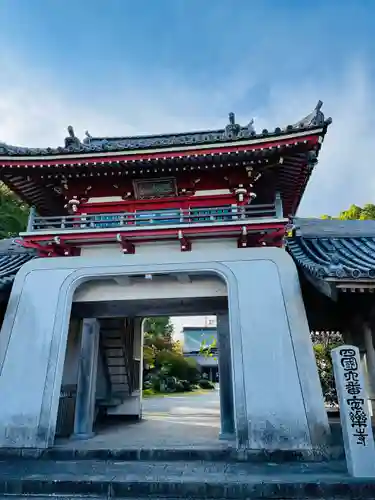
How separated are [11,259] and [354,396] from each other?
30.4 feet

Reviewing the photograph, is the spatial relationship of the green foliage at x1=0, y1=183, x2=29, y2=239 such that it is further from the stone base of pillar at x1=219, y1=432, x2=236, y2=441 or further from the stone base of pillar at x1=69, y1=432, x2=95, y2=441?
the stone base of pillar at x1=219, y1=432, x2=236, y2=441

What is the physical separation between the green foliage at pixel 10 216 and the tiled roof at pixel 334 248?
2001 centimetres

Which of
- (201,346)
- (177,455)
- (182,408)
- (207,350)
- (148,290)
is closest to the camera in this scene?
(177,455)

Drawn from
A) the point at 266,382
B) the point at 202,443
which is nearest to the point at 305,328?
the point at 266,382

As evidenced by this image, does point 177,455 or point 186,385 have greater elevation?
point 186,385

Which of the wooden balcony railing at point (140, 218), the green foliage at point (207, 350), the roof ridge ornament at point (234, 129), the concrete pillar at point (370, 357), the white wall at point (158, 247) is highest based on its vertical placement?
the roof ridge ornament at point (234, 129)

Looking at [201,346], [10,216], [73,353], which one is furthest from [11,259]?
[201,346]

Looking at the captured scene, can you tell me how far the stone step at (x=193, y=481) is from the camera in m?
4.90

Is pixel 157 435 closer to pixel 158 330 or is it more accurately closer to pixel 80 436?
pixel 80 436

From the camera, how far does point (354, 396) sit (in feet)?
18.2

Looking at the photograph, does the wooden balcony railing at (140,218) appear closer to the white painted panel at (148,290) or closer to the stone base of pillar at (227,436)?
the white painted panel at (148,290)

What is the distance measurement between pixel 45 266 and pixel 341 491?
22.9 feet

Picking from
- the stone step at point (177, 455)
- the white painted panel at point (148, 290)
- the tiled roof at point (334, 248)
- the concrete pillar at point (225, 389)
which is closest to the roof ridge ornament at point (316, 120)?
the tiled roof at point (334, 248)

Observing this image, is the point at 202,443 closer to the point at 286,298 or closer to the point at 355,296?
the point at 286,298
